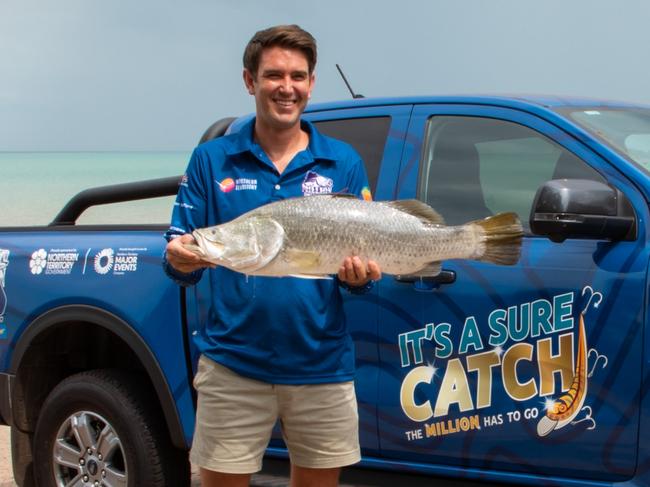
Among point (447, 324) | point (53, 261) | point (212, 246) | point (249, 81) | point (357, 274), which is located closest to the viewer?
point (212, 246)

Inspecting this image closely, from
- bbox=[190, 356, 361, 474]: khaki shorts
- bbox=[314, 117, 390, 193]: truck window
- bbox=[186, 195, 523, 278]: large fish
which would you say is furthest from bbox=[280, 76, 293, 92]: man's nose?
bbox=[314, 117, 390, 193]: truck window

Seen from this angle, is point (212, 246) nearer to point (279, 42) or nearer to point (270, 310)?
point (270, 310)

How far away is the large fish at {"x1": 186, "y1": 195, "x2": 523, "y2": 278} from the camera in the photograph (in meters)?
2.67

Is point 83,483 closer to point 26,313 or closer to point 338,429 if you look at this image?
point 26,313

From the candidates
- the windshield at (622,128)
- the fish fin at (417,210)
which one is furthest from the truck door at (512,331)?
the fish fin at (417,210)

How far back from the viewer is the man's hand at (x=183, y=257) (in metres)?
2.69

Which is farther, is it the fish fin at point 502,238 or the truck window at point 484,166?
the truck window at point 484,166

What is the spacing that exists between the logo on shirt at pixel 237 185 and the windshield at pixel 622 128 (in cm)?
127

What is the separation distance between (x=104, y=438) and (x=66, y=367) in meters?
0.62

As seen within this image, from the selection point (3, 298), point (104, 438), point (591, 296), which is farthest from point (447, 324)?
point (3, 298)

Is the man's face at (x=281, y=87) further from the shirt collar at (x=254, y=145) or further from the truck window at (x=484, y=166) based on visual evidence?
the truck window at (x=484, y=166)

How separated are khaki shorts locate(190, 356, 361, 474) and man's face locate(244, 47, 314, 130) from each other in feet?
2.48

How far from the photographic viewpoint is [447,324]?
3.47 metres

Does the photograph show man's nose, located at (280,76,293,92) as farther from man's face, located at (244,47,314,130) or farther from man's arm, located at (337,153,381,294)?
man's arm, located at (337,153,381,294)
